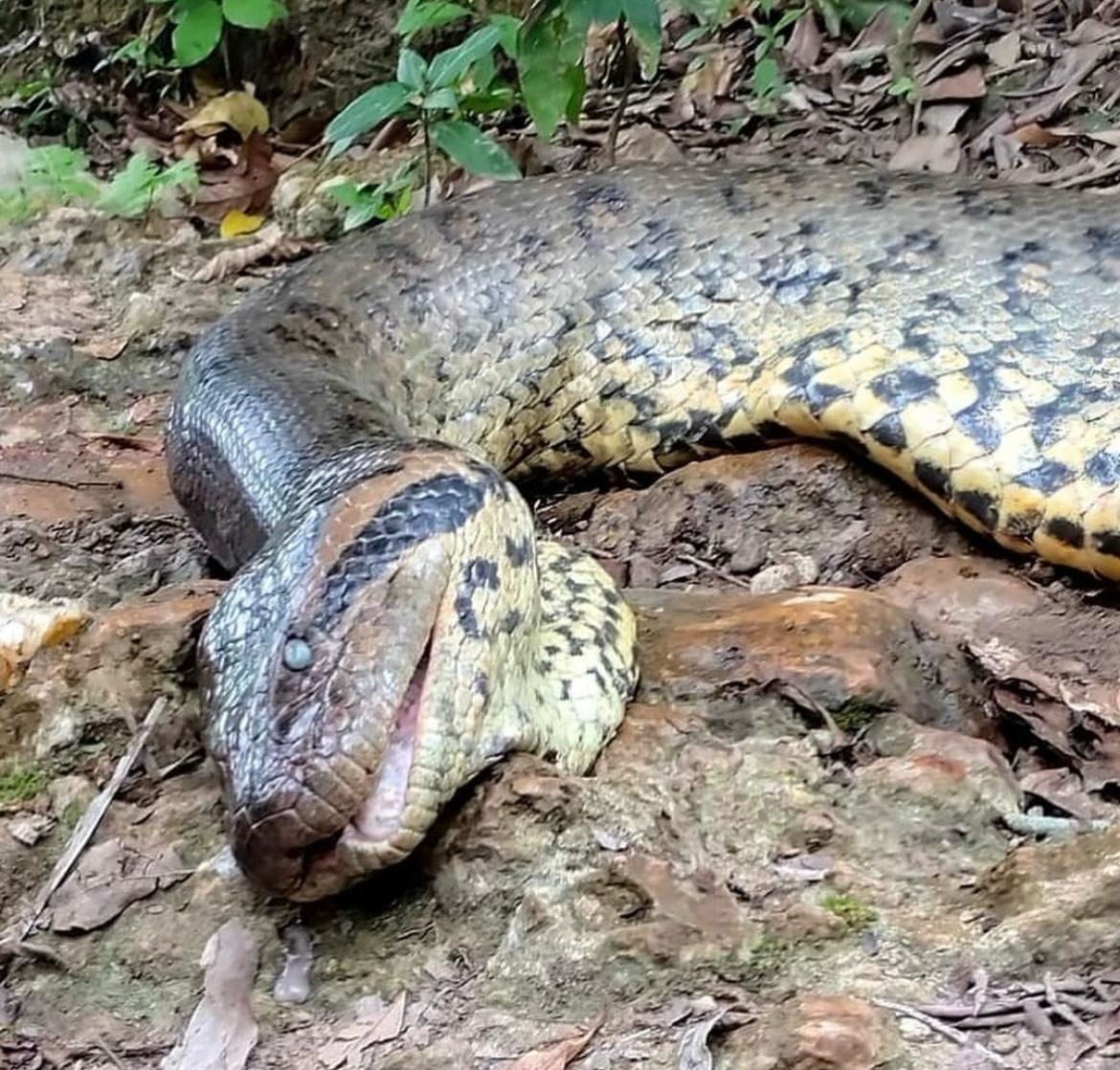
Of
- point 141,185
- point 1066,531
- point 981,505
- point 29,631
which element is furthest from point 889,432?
point 141,185

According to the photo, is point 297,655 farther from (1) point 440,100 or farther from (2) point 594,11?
(1) point 440,100

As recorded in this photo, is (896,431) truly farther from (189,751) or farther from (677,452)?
(189,751)

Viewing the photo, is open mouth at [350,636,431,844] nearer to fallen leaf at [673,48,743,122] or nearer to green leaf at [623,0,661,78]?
green leaf at [623,0,661,78]

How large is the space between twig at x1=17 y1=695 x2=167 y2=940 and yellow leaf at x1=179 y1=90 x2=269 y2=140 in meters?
6.03

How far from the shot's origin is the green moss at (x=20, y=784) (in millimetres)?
3676

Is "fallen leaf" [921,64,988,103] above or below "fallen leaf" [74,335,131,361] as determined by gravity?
above

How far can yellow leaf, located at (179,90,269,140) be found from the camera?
9234 millimetres

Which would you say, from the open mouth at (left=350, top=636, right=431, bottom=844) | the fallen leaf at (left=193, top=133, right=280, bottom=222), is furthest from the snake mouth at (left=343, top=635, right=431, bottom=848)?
the fallen leaf at (left=193, top=133, right=280, bottom=222)

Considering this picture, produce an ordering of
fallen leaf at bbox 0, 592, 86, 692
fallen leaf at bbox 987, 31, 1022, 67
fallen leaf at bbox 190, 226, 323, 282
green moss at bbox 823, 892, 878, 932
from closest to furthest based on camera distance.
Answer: green moss at bbox 823, 892, 878, 932
fallen leaf at bbox 0, 592, 86, 692
fallen leaf at bbox 987, 31, 1022, 67
fallen leaf at bbox 190, 226, 323, 282

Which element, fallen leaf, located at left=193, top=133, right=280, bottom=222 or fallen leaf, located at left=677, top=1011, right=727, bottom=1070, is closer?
fallen leaf, located at left=677, top=1011, right=727, bottom=1070

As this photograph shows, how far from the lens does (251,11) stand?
7.79 metres

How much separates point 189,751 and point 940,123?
4.54 m

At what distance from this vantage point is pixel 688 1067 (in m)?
2.66

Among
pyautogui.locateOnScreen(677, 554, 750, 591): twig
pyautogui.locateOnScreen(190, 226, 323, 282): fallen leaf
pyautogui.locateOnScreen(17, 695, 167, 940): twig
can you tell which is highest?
pyautogui.locateOnScreen(17, 695, 167, 940): twig
